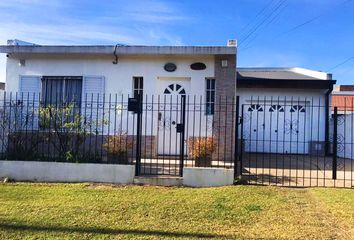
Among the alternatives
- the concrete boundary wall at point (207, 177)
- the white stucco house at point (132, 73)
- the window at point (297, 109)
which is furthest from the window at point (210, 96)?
the window at point (297, 109)

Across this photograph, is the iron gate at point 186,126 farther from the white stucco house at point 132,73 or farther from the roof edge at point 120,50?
the roof edge at point 120,50

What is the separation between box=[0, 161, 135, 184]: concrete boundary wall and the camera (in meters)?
8.84

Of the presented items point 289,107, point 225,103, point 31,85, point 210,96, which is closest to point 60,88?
point 31,85

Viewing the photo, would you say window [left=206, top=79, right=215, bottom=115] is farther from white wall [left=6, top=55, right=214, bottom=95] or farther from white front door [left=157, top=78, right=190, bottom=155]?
white front door [left=157, top=78, right=190, bottom=155]

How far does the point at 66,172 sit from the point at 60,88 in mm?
3870

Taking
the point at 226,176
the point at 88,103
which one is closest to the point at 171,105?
the point at 88,103

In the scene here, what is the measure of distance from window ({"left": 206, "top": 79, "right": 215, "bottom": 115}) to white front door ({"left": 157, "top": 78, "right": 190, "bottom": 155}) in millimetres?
600

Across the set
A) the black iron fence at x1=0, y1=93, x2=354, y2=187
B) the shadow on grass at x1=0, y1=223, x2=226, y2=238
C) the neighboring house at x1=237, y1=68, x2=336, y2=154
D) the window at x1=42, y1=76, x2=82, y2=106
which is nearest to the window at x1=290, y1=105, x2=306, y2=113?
the neighboring house at x1=237, y1=68, x2=336, y2=154

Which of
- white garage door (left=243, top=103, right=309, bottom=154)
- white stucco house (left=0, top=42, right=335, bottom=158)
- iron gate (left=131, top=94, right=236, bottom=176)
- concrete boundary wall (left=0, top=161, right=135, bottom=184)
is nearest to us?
concrete boundary wall (left=0, top=161, right=135, bottom=184)

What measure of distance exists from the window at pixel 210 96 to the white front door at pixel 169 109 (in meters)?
0.60

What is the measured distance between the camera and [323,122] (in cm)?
1620

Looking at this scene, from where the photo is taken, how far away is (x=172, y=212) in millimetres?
6332

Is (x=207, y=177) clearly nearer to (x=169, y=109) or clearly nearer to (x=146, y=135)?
(x=146, y=135)

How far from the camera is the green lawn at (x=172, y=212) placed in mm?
5340
